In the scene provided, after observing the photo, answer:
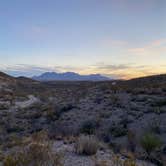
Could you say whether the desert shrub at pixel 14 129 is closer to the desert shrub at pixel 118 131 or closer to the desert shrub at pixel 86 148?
the desert shrub at pixel 118 131

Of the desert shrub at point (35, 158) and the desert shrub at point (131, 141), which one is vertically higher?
the desert shrub at point (35, 158)

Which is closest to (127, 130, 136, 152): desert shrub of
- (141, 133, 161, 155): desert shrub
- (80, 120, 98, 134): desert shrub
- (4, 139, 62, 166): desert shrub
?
(141, 133, 161, 155): desert shrub

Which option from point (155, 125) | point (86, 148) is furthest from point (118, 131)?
point (86, 148)

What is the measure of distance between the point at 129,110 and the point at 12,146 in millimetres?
10733

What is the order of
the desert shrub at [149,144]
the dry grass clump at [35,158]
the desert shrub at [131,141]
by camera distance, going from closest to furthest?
the dry grass clump at [35,158]
the desert shrub at [149,144]
the desert shrub at [131,141]

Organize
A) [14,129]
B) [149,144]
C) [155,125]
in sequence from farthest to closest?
1. [14,129]
2. [155,125]
3. [149,144]

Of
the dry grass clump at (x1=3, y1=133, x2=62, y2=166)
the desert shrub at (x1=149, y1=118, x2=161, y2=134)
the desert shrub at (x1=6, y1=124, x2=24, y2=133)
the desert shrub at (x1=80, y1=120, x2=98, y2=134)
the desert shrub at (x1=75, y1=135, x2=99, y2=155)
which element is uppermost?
the dry grass clump at (x1=3, y1=133, x2=62, y2=166)

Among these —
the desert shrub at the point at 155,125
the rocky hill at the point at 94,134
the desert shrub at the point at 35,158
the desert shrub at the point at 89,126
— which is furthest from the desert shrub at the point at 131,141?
the desert shrub at the point at 35,158

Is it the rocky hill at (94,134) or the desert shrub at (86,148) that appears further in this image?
the desert shrub at (86,148)

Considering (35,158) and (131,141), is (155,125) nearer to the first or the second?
(131,141)

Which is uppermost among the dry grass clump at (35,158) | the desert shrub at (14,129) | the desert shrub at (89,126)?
the dry grass clump at (35,158)

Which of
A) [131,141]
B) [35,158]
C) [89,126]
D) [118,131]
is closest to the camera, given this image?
[35,158]

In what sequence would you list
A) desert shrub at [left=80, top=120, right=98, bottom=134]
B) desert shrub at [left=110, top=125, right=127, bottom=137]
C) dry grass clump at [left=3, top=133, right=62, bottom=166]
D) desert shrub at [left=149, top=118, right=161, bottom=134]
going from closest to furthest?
dry grass clump at [left=3, top=133, right=62, bottom=166] < desert shrub at [left=110, top=125, right=127, bottom=137] < desert shrub at [left=149, top=118, right=161, bottom=134] < desert shrub at [left=80, top=120, right=98, bottom=134]

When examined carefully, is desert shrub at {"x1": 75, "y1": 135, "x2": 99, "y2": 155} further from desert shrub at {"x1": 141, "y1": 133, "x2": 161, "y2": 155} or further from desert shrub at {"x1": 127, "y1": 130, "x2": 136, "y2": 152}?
desert shrub at {"x1": 127, "y1": 130, "x2": 136, "y2": 152}
